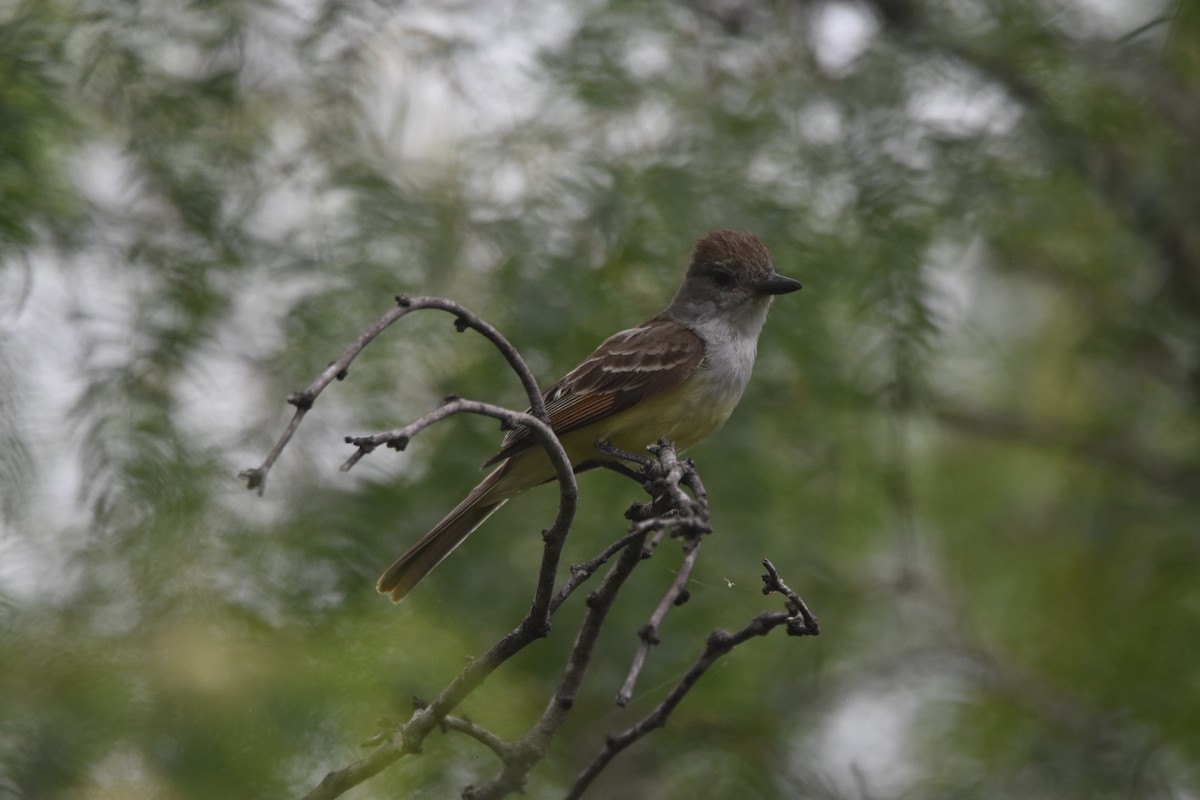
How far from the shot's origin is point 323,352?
5.81 meters

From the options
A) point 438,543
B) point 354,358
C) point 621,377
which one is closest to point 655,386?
point 621,377

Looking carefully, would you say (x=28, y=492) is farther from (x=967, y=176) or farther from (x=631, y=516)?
(x=967, y=176)

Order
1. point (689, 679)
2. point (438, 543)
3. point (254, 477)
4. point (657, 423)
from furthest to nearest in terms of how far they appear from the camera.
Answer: point (657, 423), point (438, 543), point (689, 679), point (254, 477)

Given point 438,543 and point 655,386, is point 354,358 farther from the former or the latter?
point 655,386

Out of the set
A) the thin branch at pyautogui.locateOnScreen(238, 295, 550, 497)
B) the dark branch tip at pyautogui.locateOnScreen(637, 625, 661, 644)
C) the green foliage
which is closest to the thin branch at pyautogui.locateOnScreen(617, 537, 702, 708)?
the dark branch tip at pyautogui.locateOnScreen(637, 625, 661, 644)

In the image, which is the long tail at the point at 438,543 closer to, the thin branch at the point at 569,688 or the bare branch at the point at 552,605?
the bare branch at the point at 552,605

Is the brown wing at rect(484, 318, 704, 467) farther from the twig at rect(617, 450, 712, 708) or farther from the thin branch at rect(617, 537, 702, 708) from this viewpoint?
the thin branch at rect(617, 537, 702, 708)

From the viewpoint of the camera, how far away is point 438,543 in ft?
16.4

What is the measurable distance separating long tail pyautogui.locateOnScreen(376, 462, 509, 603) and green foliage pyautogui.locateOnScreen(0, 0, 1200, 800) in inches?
7.4

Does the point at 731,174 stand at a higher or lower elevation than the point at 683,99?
lower

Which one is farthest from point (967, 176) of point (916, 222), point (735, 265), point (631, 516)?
point (631, 516)

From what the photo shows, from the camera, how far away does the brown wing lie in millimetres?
5367

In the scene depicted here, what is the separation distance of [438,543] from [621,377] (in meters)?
1.00

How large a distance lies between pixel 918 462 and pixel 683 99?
3298mm
